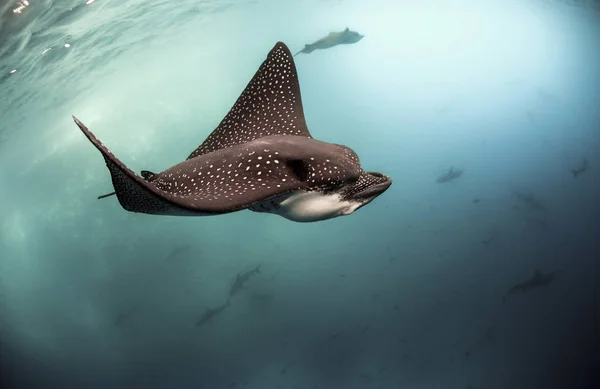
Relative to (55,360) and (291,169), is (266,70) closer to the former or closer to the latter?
(291,169)

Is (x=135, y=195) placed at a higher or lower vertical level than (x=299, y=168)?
higher

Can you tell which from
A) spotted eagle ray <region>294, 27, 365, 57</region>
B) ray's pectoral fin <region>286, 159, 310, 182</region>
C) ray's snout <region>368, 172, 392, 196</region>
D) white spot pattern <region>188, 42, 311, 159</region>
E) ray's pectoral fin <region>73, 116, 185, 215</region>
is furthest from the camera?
spotted eagle ray <region>294, 27, 365, 57</region>

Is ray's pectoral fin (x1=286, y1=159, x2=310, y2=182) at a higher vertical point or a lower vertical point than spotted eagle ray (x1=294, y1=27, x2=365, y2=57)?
lower

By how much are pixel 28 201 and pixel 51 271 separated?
303 inches

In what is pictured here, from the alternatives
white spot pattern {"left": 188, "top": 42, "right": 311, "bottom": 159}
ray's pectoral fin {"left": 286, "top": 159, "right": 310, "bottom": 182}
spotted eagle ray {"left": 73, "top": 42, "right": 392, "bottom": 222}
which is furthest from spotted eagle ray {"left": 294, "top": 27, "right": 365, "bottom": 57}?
ray's pectoral fin {"left": 286, "top": 159, "right": 310, "bottom": 182}

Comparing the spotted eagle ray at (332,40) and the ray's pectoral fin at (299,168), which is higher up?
the spotted eagle ray at (332,40)

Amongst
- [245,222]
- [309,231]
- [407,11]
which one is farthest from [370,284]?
[407,11]

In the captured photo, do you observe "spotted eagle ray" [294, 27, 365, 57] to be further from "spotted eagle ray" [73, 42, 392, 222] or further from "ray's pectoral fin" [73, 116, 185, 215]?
"ray's pectoral fin" [73, 116, 185, 215]

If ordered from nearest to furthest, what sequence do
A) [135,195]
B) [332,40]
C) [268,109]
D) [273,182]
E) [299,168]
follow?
1. [135,195]
2. [273,182]
3. [299,168]
4. [268,109]
5. [332,40]

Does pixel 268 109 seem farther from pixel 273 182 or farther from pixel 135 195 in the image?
pixel 135 195

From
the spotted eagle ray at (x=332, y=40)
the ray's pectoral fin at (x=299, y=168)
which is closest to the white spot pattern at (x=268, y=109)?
the ray's pectoral fin at (x=299, y=168)

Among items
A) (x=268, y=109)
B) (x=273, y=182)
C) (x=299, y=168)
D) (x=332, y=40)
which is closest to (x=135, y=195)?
(x=273, y=182)

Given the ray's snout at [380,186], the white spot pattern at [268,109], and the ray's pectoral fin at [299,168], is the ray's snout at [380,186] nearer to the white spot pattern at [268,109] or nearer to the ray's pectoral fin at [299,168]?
the ray's pectoral fin at [299,168]

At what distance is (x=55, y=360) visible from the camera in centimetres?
1168
